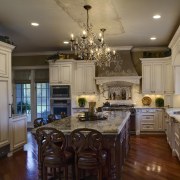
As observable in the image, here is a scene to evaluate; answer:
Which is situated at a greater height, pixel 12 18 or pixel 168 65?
pixel 12 18

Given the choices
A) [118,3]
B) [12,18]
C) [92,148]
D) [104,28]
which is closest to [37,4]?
[12,18]

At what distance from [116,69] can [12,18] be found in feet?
14.7

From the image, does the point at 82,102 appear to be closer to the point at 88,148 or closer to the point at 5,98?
the point at 5,98

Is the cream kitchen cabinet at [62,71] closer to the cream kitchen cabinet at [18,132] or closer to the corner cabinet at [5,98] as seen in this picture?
the cream kitchen cabinet at [18,132]

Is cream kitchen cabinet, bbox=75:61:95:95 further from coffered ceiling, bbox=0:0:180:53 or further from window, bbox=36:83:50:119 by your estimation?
window, bbox=36:83:50:119

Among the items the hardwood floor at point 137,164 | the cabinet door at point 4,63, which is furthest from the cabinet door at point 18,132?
the cabinet door at point 4,63

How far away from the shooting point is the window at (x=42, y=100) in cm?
1006

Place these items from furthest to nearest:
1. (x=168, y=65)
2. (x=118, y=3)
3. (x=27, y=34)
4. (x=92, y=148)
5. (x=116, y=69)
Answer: (x=116, y=69), (x=168, y=65), (x=27, y=34), (x=118, y=3), (x=92, y=148)

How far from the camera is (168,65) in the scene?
838cm

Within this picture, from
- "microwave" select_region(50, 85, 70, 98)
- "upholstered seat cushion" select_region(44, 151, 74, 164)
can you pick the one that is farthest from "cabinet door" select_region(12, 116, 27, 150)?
"upholstered seat cushion" select_region(44, 151, 74, 164)

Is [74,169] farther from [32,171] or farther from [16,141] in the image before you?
[16,141]

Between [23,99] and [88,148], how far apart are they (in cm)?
725

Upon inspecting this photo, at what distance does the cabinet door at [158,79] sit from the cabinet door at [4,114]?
4878 mm

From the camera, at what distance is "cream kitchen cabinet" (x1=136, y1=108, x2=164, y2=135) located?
27.4 ft
